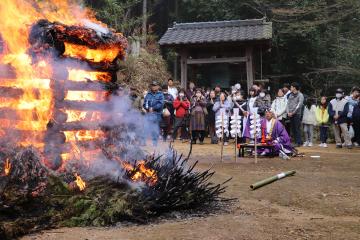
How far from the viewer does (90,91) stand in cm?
667

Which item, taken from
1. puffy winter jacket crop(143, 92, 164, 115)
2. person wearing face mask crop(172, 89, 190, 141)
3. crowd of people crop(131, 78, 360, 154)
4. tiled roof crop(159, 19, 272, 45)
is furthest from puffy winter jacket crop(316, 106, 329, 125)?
puffy winter jacket crop(143, 92, 164, 115)

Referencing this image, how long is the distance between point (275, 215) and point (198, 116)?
10581 millimetres

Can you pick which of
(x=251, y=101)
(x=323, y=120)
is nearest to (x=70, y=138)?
(x=251, y=101)

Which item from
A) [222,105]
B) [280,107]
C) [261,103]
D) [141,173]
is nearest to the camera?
[141,173]

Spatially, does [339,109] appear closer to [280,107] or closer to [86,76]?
[280,107]

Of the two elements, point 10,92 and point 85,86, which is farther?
point 85,86

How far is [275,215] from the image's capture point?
18.2 ft

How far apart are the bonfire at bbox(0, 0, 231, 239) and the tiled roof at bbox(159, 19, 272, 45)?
11864 mm

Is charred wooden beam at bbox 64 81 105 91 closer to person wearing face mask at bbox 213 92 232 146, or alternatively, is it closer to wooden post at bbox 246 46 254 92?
person wearing face mask at bbox 213 92 232 146

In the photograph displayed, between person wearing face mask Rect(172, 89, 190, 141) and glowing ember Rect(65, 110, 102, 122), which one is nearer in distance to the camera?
glowing ember Rect(65, 110, 102, 122)

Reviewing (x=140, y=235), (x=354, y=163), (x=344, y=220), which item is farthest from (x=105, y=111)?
(x=354, y=163)

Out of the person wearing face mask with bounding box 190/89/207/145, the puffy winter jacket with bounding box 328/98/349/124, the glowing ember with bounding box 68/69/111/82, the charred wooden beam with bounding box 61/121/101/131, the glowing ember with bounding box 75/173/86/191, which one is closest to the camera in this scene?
the glowing ember with bounding box 75/173/86/191

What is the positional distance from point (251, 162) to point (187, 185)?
5452 millimetres

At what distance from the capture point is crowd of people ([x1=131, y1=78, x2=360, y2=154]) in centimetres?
1477
